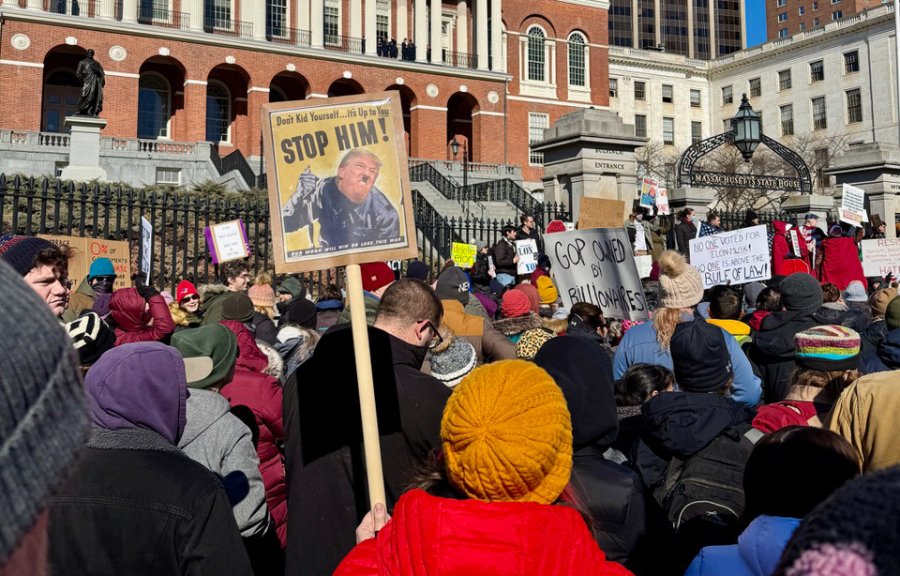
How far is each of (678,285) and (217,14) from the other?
1607 inches

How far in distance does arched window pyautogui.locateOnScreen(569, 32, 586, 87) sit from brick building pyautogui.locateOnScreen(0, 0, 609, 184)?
8cm

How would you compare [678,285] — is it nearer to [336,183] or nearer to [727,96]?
A: [336,183]

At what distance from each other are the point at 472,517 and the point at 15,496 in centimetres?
123

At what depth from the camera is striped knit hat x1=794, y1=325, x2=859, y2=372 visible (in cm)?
369

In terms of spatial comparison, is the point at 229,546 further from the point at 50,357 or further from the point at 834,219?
the point at 834,219

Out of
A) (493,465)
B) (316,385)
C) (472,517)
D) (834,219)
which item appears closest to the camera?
(472,517)

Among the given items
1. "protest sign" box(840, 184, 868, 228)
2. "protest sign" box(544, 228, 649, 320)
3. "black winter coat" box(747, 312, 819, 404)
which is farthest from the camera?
"protest sign" box(840, 184, 868, 228)

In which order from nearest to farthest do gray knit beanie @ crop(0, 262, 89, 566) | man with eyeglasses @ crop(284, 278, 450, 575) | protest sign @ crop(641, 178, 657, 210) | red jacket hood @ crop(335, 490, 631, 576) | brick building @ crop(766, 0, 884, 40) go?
gray knit beanie @ crop(0, 262, 89, 566) → red jacket hood @ crop(335, 490, 631, 576) → man with eyeglasses @ crop(284, 278, 450, 575) → protest sign @ crop(641, 178, 657, 210) → brick building @ crop(766, 0, 884, 40)

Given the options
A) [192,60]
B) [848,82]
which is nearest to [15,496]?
[192,60]

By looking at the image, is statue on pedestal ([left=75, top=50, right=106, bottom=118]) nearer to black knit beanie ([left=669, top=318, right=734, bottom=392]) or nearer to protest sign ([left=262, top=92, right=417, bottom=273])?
protest sign ([left=262, top=92, right=417, bottom=273])

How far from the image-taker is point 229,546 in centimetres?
236

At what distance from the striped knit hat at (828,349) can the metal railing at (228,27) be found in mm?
40435

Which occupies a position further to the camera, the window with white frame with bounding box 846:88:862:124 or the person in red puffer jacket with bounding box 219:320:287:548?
the window with white frame with bounding box 846:88:862:124

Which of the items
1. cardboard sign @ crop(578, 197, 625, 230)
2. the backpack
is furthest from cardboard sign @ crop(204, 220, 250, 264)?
the backpack
